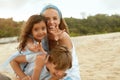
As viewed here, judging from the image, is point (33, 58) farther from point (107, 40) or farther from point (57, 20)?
point (107, 40)

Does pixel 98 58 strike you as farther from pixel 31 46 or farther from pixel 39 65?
pixel 39 65

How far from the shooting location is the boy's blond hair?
142 inches

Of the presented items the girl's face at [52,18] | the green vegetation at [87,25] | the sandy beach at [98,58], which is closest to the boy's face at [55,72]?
the girl's face at [52,18]

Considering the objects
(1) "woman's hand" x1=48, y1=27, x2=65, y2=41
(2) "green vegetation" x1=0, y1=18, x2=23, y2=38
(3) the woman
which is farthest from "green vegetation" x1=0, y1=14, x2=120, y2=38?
(1) "woman's hand" x1=48, y1=27, x2=65, y2=41

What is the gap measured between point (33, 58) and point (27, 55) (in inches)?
2.4

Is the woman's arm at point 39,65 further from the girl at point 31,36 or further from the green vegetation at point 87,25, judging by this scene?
the green vegetation at point 87,25

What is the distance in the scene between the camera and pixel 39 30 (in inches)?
151

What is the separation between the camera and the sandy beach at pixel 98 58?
8.74 m

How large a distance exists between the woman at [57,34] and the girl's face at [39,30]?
8 cm

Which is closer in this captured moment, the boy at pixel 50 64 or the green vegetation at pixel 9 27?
the boy at pixel 50 64

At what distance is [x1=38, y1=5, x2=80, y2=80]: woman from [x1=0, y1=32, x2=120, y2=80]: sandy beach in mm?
4490

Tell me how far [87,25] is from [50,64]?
73.4ft

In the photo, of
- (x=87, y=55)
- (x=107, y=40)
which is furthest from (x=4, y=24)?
(x=87, y=55)

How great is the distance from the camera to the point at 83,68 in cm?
991
